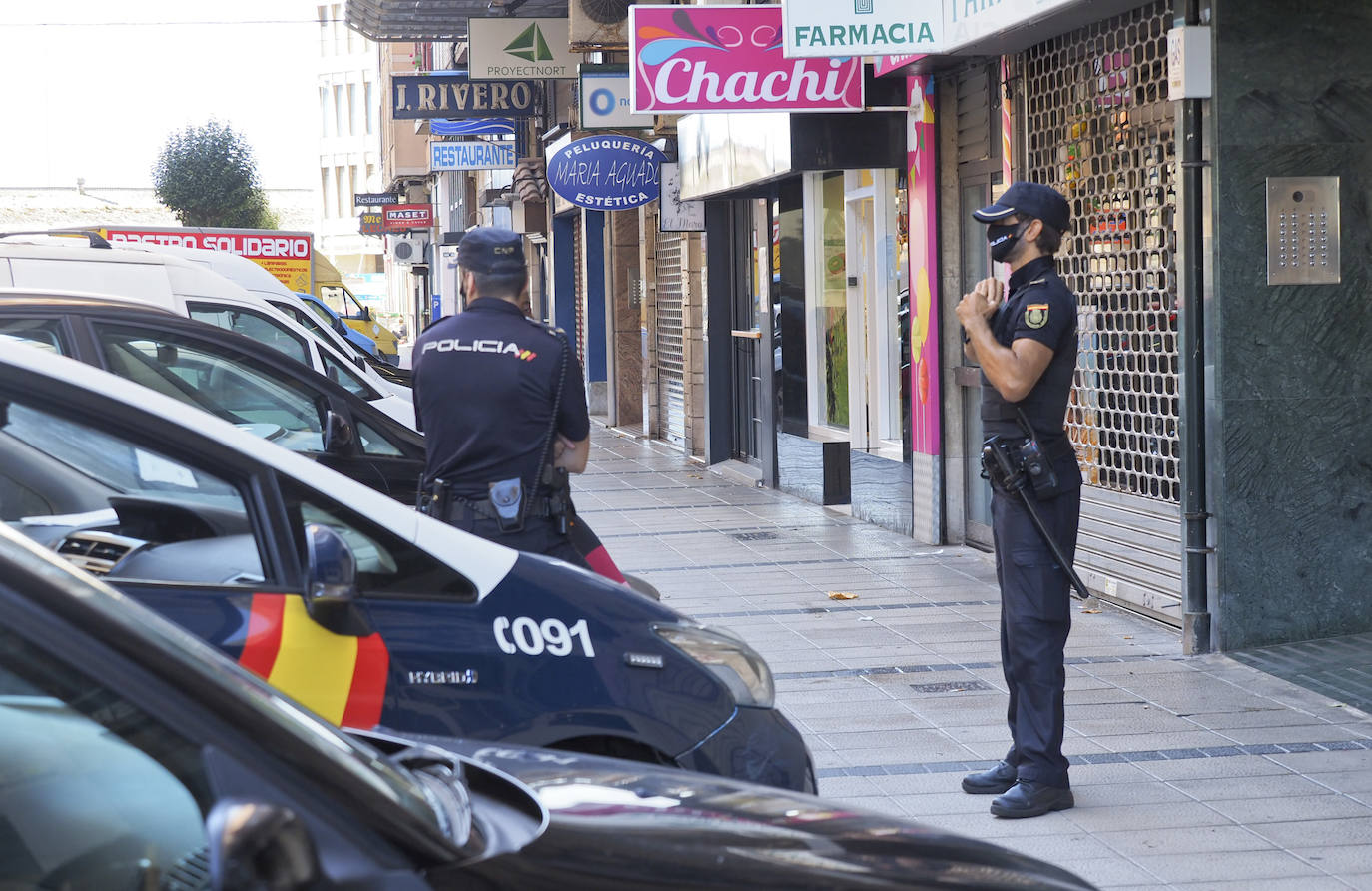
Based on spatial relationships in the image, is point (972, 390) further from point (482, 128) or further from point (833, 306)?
point (482, 128)

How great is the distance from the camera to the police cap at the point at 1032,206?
17.7ft

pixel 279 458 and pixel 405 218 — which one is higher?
pixel 405 218

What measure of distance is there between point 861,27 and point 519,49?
41.1 ft

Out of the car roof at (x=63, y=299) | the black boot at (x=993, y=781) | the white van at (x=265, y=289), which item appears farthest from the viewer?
the white van at (x=265, y=289)

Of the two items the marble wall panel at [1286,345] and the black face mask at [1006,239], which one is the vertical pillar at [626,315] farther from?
the black face mask at [1006,239]

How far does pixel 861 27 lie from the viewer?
952 centimetres

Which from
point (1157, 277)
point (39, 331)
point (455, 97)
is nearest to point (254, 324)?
point (39, 331)

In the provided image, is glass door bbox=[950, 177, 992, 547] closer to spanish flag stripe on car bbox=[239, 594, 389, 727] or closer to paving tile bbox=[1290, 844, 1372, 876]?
paving tile bbox=[1290, 844, 1372, 876]

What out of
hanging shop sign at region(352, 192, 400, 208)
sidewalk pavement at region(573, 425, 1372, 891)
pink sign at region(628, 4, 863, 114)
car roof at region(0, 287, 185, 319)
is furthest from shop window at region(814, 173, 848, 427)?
hanging shop sign at region(352, 192, 400, 208)

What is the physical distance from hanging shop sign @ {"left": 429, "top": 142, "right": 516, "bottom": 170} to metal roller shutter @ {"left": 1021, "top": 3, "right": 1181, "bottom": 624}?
19.1 metres

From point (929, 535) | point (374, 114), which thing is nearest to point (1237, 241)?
point (929, 535)

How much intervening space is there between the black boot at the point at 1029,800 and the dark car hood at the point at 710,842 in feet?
9.06

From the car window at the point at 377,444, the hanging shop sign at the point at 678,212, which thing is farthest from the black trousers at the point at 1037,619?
the hanging shop sign at the point at 678,212

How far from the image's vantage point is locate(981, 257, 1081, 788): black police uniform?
5.33 m
